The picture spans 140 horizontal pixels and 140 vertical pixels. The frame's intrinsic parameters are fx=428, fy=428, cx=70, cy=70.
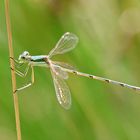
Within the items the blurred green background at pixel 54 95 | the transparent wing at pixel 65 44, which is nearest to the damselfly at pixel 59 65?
the transparent wing at pixel 65 44

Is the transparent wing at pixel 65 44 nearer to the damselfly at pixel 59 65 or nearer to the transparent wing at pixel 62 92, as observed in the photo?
the damselfly at pixel 59 65

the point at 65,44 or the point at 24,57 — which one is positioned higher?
the point at 65,44

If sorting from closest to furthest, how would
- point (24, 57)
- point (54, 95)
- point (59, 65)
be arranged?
point (24, 57) → point (59, 65) → point (54, 95)

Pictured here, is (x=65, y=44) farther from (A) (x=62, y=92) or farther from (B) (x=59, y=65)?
(A) (x=62, y=92)

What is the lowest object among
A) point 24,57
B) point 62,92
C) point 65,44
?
point 62,92

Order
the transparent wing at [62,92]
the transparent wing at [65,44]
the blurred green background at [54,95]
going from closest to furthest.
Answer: the transparent wing at [62,92], the transparent wing at [65,44], the blurred green background at [54,95]

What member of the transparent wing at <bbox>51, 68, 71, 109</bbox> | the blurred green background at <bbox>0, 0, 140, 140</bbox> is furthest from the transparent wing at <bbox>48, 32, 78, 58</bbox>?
the blurred green background at <bbox>0, 0, 140, 140</bbox>

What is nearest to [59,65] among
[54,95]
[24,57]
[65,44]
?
[65,44]

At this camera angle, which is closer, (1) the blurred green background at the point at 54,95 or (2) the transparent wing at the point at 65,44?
(2) the transparent wing at the point at 65,44

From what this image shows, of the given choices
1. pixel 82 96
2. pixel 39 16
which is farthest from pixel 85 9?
pixel 82 96
